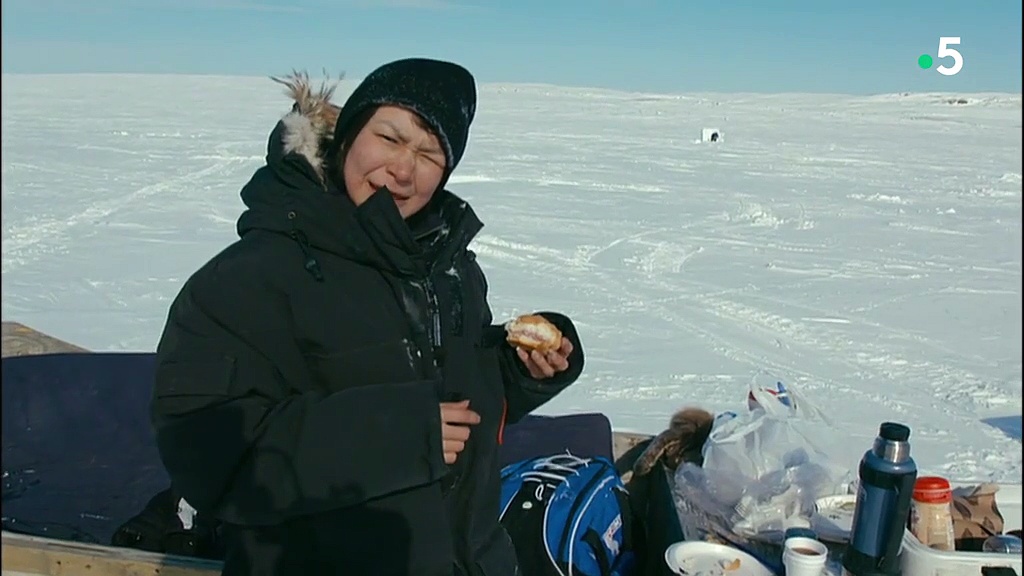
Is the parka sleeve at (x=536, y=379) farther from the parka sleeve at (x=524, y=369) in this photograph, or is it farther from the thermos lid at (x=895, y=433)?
the thermos lid at (x=895, y=433)

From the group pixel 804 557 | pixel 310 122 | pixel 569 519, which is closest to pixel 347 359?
pixel 310 122

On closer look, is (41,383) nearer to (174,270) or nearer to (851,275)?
(174,270)

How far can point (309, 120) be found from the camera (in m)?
1.75

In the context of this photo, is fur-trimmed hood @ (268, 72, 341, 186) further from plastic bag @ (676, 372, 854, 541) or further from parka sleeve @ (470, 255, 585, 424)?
plastic bag @ (676, 372, 854, 541)

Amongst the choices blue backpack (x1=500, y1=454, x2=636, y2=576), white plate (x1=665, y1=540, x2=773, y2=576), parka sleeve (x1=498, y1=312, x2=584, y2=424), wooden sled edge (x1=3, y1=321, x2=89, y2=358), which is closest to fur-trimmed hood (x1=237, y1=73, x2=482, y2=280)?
parka sleeve (x1=498, y1=312, x2=584, y2=424)

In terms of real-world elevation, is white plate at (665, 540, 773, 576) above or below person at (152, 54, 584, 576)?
below

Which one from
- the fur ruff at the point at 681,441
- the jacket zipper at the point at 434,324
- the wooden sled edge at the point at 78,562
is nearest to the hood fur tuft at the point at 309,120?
the jacket zipper at the point at 434,324

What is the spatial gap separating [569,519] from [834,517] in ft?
2.58

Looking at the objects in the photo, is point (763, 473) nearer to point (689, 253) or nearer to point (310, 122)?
point (310, 122)

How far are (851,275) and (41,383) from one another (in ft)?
22.0

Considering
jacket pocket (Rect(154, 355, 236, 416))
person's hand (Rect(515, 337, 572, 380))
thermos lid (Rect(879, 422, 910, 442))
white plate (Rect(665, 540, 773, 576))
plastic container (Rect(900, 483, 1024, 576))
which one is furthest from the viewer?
white plate (Rect(665, 540, 773, 576))

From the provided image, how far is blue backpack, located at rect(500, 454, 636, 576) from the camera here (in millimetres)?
2777

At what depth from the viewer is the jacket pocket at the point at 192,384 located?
56.2 inches

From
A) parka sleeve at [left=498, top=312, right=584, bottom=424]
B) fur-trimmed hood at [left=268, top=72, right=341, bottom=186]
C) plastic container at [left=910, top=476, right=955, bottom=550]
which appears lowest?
plastic container at [left=910, top=476, right=955, bottom=550]
